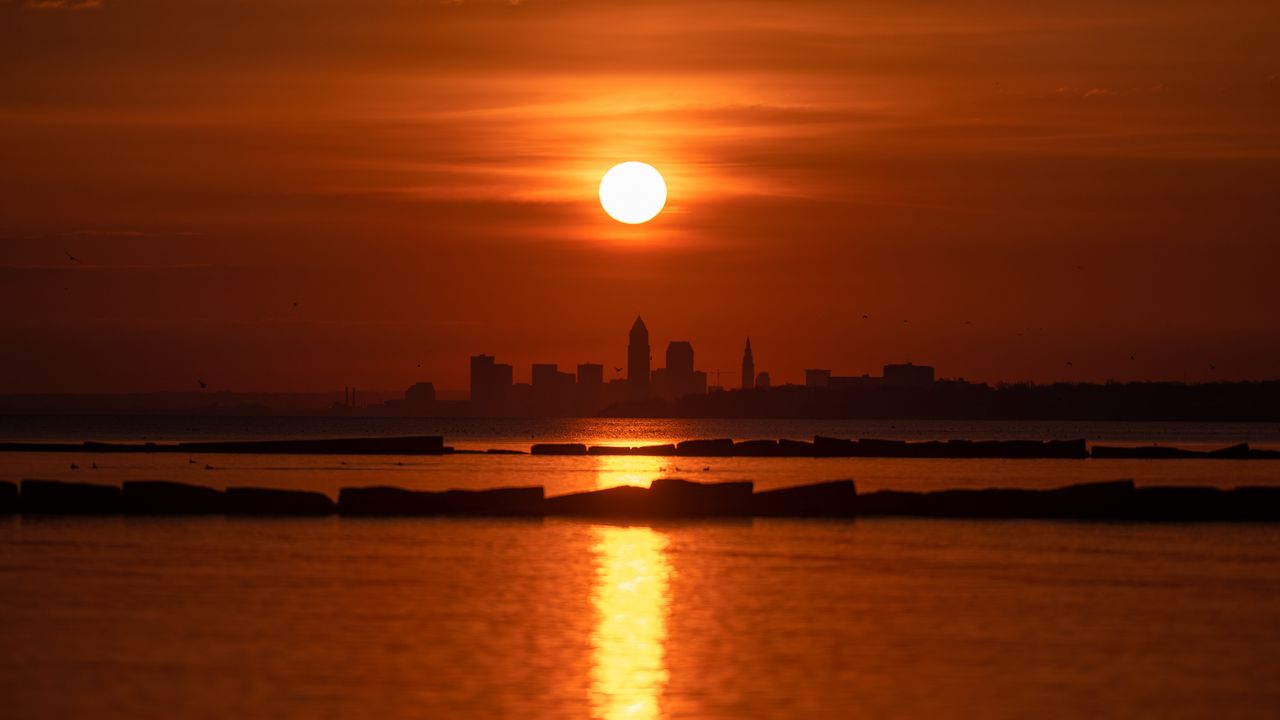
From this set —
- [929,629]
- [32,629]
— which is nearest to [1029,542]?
[929,629]

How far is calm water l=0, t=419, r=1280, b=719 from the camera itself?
19000 mm

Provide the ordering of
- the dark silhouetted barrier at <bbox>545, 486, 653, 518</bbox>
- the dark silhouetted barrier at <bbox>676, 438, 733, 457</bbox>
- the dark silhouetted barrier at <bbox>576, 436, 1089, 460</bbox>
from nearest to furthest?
the dark silhouetted barrier at <bbox>545, 486, 653, 518</bbox> < the dark silhouetted barrier at <bbox>576, 436, 1089, 460</bbox> < the dark silhouetted barrier at <bbox>676, 438, 733, 457</bbox>

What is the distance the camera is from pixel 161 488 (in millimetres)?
47438

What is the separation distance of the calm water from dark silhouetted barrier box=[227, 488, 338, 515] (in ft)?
5.45

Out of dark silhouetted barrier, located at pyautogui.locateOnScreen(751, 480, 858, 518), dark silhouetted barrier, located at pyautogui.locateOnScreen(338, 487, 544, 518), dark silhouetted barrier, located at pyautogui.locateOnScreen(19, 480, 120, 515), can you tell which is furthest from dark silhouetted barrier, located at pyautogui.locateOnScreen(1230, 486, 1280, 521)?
dark silhouetted barrier, located at pyautogui.locateOnScreen(19, 480, 120, 515)

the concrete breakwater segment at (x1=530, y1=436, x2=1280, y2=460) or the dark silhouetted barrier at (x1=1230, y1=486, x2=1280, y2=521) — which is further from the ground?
the concrete breakwater segment at (x1=530, y1=436, x2=1280, y2=460)

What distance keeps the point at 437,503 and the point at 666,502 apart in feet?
21.3

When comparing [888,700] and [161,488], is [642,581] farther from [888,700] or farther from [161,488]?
[161,488]

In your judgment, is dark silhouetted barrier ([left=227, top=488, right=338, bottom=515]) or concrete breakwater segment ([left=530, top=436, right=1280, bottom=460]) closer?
dark silhouetted barrier ([left=227, top=488, right=338, bottom=515])

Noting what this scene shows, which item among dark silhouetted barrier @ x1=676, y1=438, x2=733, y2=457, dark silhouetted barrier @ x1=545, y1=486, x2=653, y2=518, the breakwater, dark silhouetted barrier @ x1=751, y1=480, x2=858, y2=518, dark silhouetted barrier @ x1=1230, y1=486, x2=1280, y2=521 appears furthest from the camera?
dark silhouetted barrier @ x1=676, y1=438, x2=733, y2=457

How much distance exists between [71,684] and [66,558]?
50.0ft

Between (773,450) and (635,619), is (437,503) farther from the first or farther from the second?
(773,450)

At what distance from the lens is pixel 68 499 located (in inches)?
1848

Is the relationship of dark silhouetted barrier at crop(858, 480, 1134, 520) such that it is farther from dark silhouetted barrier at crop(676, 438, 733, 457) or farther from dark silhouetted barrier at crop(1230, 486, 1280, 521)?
dark silhouetted barrier at crop(676, 438, 733, 457)
